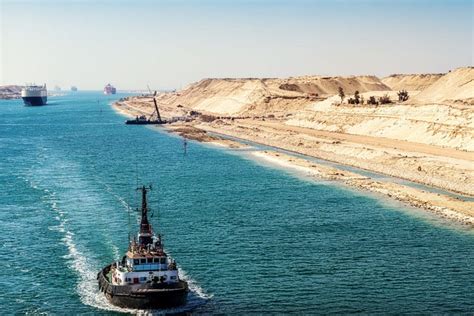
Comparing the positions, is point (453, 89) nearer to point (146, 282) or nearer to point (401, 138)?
point (401, 138)

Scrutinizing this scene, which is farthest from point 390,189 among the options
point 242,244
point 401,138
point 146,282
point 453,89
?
point 453,89

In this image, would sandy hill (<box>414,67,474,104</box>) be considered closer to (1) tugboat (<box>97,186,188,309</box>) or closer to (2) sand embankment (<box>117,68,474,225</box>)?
(2) sand embankment (<box>117,68,474,225</box>)

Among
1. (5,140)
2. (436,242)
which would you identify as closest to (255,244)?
(436,242)

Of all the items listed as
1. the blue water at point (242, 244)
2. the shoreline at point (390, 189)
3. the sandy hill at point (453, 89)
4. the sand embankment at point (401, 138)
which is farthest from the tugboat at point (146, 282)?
the sandy hill at point (453, 89)

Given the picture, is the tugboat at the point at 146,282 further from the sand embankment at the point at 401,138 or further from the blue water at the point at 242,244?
the sand embankment at the point at 401,138

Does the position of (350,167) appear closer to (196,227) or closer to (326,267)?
(196,227)

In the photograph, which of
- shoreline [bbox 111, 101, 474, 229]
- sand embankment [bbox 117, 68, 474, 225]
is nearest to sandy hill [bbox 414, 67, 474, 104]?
sand embankment [bbox 117, 68, 474, 225]
